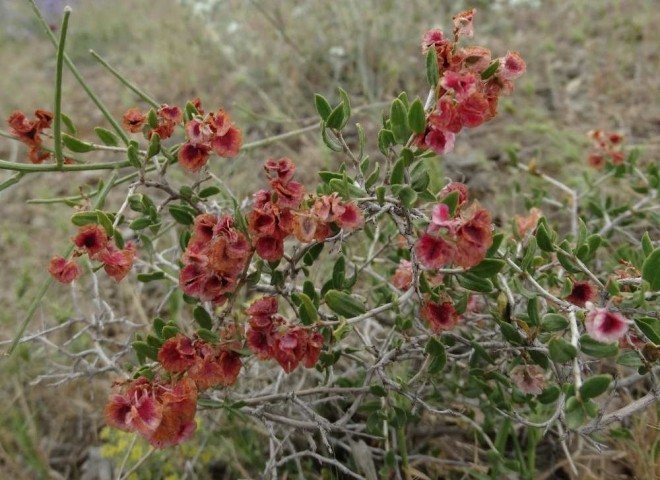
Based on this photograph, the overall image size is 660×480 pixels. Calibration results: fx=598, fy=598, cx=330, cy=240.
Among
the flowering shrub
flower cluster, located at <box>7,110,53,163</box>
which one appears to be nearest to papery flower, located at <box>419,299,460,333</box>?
the flowering shrub

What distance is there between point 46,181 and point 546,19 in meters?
3.28

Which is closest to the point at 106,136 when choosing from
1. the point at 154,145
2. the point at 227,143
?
the point at 154,145

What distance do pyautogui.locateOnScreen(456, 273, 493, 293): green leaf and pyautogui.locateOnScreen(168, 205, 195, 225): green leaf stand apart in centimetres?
61

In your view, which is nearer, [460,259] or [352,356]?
[460,259]

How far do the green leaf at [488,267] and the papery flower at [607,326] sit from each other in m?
0.17

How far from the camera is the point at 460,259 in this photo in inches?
38.2

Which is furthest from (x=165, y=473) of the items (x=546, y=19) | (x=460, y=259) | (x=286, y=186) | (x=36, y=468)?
(x=546, y=19)

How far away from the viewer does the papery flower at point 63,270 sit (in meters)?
1.17

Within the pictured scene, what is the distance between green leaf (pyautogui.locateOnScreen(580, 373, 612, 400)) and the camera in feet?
2.92

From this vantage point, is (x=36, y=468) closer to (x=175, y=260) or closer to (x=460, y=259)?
(x=175, y=260)

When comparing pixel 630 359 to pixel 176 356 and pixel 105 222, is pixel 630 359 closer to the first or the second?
pixel 176 356

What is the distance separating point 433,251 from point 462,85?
0.30 meters

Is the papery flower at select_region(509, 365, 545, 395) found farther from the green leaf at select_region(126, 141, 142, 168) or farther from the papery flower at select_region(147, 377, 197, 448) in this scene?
the green leaf at select_region(126, 141, 142, 168)

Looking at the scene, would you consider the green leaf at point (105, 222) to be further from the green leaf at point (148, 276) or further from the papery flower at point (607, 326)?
the papery flower at point (607, 326)
